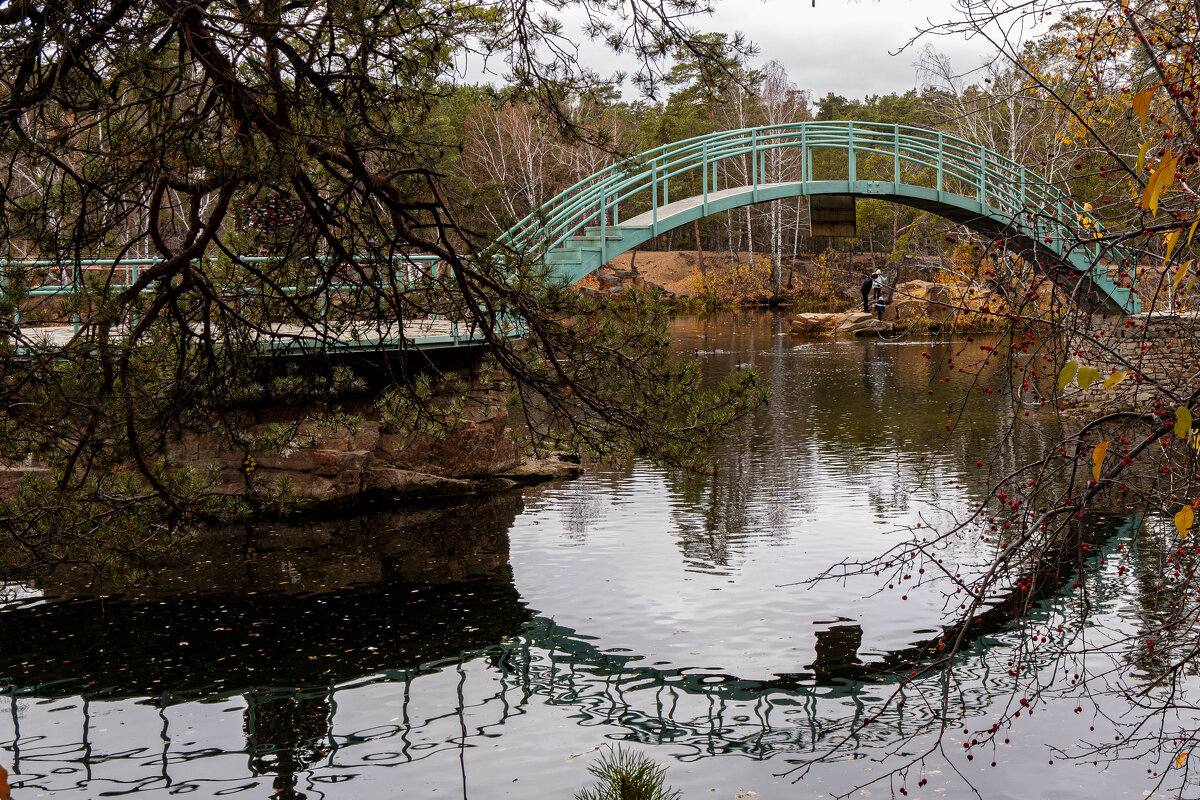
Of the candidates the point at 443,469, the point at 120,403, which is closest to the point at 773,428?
the point at 443,469

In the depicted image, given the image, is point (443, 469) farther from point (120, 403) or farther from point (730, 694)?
point (120, 403)

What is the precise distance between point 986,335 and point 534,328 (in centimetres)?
2526

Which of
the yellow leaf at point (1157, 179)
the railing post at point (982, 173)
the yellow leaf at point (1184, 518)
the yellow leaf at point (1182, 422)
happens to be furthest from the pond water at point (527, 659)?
the railing post at point (982, 173)

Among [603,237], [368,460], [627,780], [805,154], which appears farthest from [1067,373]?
[805,154]

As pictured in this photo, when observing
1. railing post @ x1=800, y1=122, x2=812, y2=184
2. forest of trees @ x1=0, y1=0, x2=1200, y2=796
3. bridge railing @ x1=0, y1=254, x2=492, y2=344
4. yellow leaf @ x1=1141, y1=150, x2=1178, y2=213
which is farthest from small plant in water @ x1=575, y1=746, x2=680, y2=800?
railing post @ x1=800, y1=122, x2=812, y2=184

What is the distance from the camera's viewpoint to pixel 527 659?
8336 millimetres

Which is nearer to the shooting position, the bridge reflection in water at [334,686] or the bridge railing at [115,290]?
the bridge railing at [115,290]

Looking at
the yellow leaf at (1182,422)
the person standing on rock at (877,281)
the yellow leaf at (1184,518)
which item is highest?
the person standing on rock at (877,281)

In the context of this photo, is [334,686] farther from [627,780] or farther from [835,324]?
[835,324]

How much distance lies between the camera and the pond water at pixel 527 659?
6.46m

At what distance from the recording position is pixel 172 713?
7.30 m

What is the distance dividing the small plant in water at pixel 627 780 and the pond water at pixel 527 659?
140mm

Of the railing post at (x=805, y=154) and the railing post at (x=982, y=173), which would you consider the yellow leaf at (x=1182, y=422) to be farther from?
the railing post at (x=982, y=173)

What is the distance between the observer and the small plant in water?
5453mm
